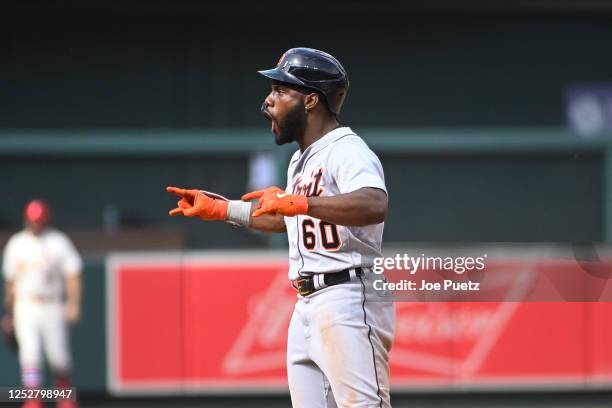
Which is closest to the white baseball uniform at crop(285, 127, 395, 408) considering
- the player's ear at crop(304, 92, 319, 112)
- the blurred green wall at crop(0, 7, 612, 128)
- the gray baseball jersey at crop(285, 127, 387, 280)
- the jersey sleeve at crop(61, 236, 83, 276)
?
the gray baseball jersey at crop(285, 127, 387, 280)

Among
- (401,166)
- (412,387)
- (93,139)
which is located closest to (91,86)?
(93,139)

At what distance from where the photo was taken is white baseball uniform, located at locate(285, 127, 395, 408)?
3.24 metres

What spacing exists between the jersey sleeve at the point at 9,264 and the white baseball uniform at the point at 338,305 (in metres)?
4.26

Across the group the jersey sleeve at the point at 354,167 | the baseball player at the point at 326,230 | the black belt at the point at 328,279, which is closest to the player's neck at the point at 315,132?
the baseball player at the point at 326,230

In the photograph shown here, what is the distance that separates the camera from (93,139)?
8.78 meters

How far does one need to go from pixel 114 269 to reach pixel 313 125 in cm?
424

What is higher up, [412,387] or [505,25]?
[505,25]

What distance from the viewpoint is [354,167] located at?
10.5 feet

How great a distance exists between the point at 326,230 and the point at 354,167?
25 cm

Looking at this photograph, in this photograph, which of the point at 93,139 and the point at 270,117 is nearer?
the point at 270,117

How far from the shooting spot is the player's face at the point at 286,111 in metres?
3.42

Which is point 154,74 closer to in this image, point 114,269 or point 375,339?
point 114,269

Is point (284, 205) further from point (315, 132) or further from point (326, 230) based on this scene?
point (315, 132)

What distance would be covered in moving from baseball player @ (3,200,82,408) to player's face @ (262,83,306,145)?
4241 mm
